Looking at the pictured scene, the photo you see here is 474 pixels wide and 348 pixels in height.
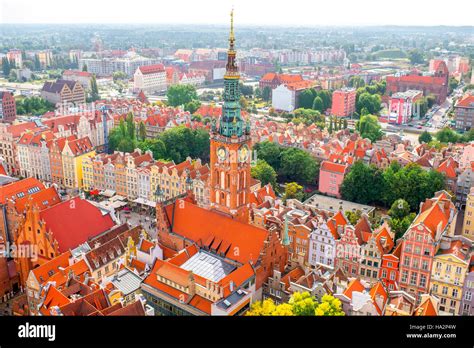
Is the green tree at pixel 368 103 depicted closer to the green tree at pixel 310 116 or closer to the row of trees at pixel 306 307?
the green tree at pixel 310 116

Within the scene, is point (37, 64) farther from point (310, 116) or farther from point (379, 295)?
point (379, 295)

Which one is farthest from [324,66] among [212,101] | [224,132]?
[224,132]

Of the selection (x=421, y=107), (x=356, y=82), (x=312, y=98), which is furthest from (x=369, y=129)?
(x=356, y=82)

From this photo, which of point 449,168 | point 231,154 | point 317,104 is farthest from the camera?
point 317,104

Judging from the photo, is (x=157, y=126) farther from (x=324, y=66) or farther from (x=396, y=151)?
(x=324, y=66)

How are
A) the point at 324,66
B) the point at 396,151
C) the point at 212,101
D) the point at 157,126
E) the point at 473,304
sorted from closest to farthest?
the point at 473,304
the point at 396,151
the point at 157,126
the point at 212,101
the point at 324,66

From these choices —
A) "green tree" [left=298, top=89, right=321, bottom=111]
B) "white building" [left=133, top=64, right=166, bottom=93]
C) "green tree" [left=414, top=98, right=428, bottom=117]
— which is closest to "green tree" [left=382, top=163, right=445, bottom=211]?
"green tree" [left=414, top=98, right=428, bottom=117]

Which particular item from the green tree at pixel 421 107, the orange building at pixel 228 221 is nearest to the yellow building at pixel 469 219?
the orange building at pixel 228 221
